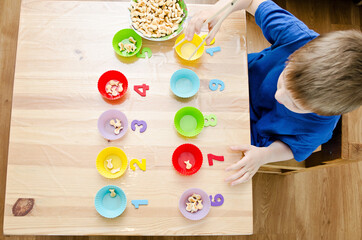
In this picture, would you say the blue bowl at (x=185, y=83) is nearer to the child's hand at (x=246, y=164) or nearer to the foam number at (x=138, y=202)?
the child's hand at (x=246, y=164)

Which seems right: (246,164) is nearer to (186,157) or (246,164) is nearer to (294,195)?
(186,157)

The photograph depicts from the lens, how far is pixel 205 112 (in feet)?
2.63

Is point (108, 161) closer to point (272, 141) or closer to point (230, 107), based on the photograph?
point (230, 107)

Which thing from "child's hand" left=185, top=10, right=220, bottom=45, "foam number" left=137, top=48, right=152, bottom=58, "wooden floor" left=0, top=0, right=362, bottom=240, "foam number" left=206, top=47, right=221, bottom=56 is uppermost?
"child's hand" left=185, top=10, right=220, bottom=45

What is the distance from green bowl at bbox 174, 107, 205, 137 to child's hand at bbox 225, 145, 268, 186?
0.39 feet

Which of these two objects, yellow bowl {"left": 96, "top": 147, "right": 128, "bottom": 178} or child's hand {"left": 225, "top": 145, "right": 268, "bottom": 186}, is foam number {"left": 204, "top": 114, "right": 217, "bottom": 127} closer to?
child's hand {"left": 225, "top": 145, "right": 268, "bottom": 186}

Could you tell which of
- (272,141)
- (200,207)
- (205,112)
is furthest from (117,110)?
(272,141)

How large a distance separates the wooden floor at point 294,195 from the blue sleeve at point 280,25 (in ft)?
2.04

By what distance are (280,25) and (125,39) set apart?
18.6 inches

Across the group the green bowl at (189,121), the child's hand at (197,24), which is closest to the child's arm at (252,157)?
the green bowl at (189,121)

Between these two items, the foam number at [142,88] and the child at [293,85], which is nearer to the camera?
the child at [293,85]

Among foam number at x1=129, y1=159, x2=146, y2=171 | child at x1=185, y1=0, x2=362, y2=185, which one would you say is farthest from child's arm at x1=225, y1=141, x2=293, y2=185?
foam number at x1=129, y1=159, x2=146, y2=171

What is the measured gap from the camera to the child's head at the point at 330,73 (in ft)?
1.93

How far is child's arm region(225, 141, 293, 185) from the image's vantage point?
76cm
